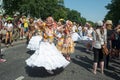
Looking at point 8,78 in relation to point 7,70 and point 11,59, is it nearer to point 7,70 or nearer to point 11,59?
point 7,70

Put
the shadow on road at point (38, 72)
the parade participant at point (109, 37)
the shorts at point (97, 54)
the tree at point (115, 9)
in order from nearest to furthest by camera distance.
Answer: the shadow on road at point (38, 72)
the shorts at point (97, 54)
the parade participant at point (109, 37)
the tree at point (115, 9)

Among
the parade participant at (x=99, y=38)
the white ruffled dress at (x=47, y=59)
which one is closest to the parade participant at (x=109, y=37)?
the parade participant at (x=99, y=38)

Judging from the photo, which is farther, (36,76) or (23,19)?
(23,19)

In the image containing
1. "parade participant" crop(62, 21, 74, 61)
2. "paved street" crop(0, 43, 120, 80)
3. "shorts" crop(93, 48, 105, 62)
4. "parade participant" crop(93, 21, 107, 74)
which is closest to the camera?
"paved street" crop(0, 43, 120, 80)

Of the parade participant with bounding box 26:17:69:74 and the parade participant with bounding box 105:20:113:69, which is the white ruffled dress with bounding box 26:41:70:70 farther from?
the parade participant with bounding box 105:20:113:69

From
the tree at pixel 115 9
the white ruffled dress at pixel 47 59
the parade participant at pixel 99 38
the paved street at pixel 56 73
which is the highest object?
the tree at pixel 115 9

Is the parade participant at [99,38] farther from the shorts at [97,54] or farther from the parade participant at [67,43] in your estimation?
the parade participant at [67,43]

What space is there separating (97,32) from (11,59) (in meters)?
4.98

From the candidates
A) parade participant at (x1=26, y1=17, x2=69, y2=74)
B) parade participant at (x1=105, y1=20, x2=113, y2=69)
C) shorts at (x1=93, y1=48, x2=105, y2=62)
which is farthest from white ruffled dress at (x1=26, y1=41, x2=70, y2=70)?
parade participant at (x1=105, y1=20, x2=113, y2=69)

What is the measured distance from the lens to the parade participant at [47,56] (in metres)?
11.1

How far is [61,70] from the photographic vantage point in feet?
40.7

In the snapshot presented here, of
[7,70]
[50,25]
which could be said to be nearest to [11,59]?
[7,70]

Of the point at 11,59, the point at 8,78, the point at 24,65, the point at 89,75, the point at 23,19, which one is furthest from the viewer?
the point at 23,19

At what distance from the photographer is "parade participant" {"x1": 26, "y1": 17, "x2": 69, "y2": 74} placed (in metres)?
11.1
